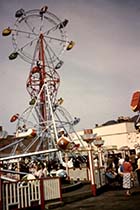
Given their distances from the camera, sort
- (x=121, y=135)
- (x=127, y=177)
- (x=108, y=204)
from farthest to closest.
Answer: (x=121, y=135)
(x=127, y=177)
(x=108, y=204)

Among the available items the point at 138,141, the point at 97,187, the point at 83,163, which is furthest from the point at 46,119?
the point at 138,141

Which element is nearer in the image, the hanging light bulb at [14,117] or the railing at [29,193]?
the railing at [29,193]

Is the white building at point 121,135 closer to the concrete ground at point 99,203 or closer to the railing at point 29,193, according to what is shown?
the concrete ground at point 99,203

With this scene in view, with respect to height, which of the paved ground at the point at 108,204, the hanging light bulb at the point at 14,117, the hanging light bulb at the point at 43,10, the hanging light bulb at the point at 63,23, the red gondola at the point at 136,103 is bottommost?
the paved ground at the point at 108,204

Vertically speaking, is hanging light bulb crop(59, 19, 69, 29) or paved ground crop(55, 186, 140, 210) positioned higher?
hanging light bulb crop(59, 19, 69, 29)

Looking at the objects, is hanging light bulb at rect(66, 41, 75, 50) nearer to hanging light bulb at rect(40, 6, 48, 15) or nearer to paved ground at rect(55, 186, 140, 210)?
hanging light bulb at rect(40, 6, 48, 15)

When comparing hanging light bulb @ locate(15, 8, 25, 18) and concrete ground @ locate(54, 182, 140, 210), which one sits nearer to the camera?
concrete ground @ locate(54, 182, 140, 210)

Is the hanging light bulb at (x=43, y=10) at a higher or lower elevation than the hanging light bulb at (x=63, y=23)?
higher

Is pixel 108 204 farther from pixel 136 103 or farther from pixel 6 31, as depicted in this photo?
pixel 6 31

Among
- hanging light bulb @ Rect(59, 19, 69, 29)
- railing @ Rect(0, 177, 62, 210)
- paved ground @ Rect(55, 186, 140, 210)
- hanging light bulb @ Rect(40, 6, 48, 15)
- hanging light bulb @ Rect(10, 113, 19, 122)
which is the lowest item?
paved ground @ Rect(55, 186, 140, 210)

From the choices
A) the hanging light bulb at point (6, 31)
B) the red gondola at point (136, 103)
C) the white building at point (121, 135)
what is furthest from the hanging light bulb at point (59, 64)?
the white building at point (121, 135)

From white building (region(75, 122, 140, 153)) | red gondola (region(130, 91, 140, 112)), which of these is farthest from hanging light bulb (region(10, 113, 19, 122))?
white building (region(75, 122, 140, 153))

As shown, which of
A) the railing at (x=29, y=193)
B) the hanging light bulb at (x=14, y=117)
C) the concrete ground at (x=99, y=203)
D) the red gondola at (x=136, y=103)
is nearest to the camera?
the red gondola at (x=136, y=103)

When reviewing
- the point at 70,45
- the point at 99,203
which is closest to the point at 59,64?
the point at 70,45
